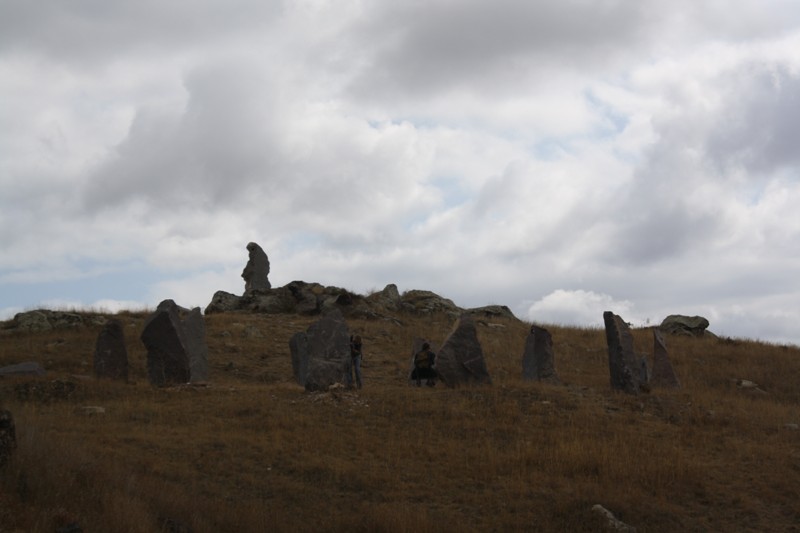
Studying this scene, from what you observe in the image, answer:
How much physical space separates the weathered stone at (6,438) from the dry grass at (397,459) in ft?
0.53

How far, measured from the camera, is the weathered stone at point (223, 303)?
128 ft

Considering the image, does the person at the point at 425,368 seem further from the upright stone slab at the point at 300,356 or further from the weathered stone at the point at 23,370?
the weathered stone at the point at 23,370

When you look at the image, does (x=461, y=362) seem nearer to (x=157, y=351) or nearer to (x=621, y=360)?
(x=621, y=360)

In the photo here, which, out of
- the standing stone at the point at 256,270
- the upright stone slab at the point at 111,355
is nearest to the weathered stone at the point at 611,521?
the upright stone slab at the point at 111,355

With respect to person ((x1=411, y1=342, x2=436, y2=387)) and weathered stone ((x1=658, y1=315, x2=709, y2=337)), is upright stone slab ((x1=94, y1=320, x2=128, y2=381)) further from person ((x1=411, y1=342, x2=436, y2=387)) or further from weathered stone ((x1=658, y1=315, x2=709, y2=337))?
weathered stone ((x1=658, y1=315, x2=709, y2=337))

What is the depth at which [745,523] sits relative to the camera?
14.6 meters

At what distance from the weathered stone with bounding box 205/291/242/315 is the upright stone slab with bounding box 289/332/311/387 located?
12.8m

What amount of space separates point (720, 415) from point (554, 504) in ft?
28.2

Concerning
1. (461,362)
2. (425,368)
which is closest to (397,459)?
(461,362)

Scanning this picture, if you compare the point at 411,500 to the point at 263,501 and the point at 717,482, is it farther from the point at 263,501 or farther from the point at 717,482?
the point at 717,482

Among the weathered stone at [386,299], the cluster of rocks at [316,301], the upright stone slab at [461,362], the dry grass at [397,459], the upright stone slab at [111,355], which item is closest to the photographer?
the dry grass at [397,459]

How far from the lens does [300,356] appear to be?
26.1 meters

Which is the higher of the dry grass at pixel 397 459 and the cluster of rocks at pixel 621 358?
the cluster of rocks at pixel 621 358

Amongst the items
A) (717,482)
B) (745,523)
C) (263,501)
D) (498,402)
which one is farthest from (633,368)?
(263,501)
